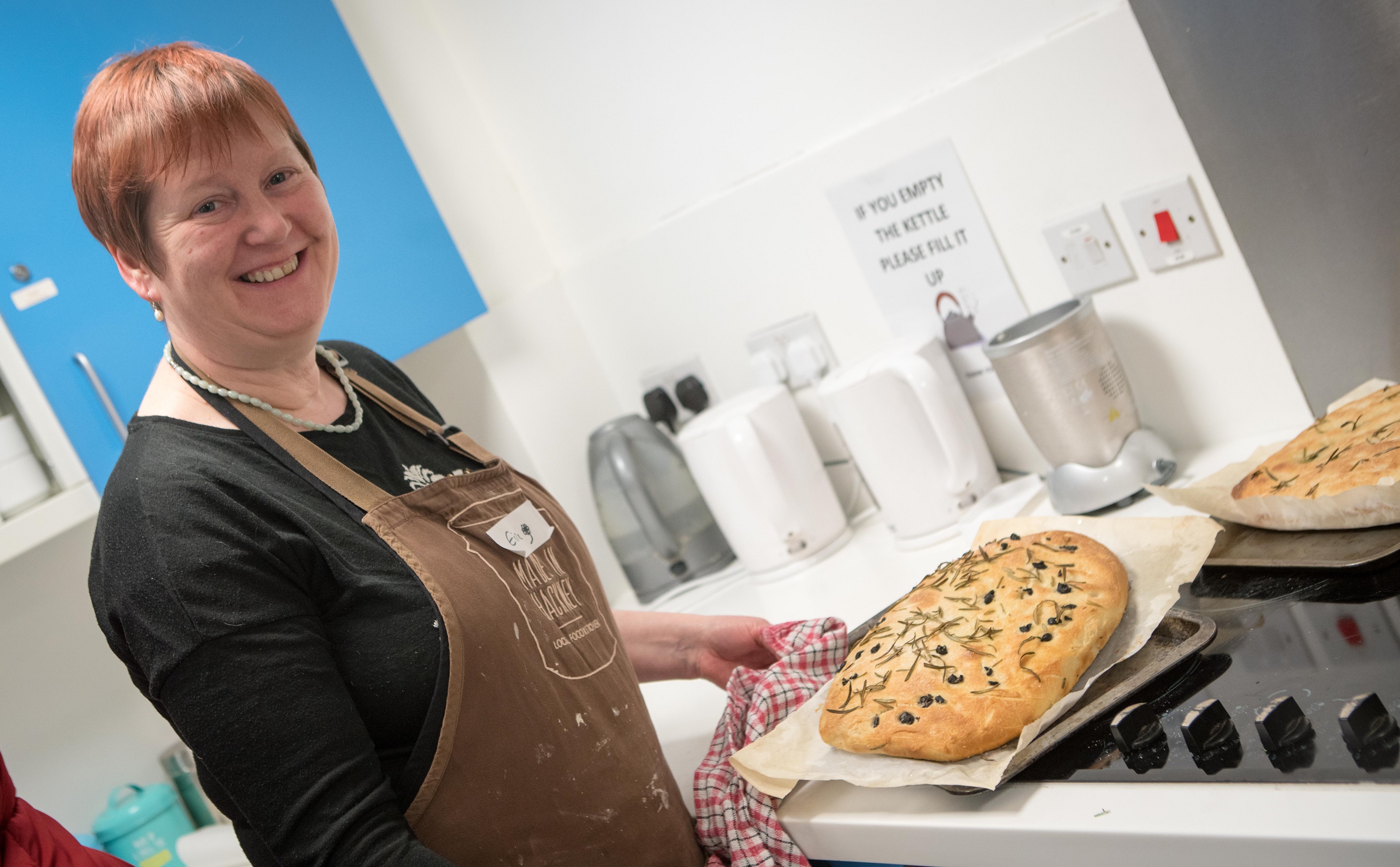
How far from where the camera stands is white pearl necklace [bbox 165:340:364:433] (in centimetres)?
93

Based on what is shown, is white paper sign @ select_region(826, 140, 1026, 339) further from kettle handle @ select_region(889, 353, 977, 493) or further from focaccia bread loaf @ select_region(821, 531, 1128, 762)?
focaccia bread loaf @ select_region(821, 531, 1128, 762)

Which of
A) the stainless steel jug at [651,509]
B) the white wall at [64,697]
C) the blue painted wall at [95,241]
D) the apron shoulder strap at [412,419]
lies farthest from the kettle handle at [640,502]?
the white wall at [64,697]

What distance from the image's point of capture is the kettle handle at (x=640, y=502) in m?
1.76

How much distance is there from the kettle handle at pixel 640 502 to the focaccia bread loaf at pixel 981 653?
74 cm

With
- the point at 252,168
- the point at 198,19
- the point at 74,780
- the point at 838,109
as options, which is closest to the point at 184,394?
the point at 252,168

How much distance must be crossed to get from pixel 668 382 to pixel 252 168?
1047mm

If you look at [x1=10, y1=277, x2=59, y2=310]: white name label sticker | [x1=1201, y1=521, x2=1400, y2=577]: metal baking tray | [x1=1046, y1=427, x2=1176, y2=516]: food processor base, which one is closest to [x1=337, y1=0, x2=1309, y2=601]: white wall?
[x1=1046, y1=427, x2=1176, y2=516]: food processor base

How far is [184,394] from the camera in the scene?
929mm

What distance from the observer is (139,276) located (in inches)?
35.9

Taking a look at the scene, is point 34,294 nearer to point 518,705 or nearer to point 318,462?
point 318,462

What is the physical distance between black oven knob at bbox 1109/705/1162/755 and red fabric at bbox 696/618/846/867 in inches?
12.7

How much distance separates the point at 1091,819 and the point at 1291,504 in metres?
0.39

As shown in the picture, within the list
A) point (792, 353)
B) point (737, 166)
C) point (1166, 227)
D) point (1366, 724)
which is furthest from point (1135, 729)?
point (737, 166)

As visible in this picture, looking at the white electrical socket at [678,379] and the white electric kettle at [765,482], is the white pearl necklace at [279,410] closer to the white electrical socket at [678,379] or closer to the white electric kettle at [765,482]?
the white electric kettle at [765,482]
